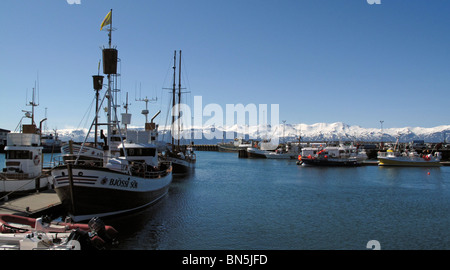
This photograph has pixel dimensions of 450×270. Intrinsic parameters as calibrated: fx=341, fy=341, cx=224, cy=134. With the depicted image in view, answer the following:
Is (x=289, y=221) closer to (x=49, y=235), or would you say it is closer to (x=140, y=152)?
(x=49, y=235)

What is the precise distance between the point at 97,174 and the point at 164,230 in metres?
5.62

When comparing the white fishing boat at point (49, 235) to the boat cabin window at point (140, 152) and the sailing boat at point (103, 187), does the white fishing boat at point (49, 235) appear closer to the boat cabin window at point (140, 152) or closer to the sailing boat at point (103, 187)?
the sailing boat at point (103, 187)

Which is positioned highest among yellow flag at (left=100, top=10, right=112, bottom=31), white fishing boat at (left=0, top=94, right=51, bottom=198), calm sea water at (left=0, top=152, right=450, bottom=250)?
yellow flag at (left=100, top=10, right=112, bottom=31)

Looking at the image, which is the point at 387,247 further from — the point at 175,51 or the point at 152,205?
the point at 175,51

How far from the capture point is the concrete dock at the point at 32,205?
20.6 metres

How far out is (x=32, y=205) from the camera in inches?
900

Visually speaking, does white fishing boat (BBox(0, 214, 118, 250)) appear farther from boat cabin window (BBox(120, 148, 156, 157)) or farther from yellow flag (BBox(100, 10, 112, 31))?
yellow flag (BBox(100, 10, 112, 31))

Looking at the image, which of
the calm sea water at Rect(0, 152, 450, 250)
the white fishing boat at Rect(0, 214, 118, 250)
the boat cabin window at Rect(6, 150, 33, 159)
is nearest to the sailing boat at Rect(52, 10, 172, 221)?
the calm sea water at Rect(0, 152, 450, 250)

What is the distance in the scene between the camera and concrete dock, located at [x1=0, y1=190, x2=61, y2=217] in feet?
67.5

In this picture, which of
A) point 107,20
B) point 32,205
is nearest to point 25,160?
point 32,205

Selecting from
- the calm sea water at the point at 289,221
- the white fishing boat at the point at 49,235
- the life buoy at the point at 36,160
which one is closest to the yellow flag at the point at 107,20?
the life buoy at the point at 36,160

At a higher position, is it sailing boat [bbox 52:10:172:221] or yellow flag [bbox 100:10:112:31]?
yellow flag [bbox 100:10:112:31]

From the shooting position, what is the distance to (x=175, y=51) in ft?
229
